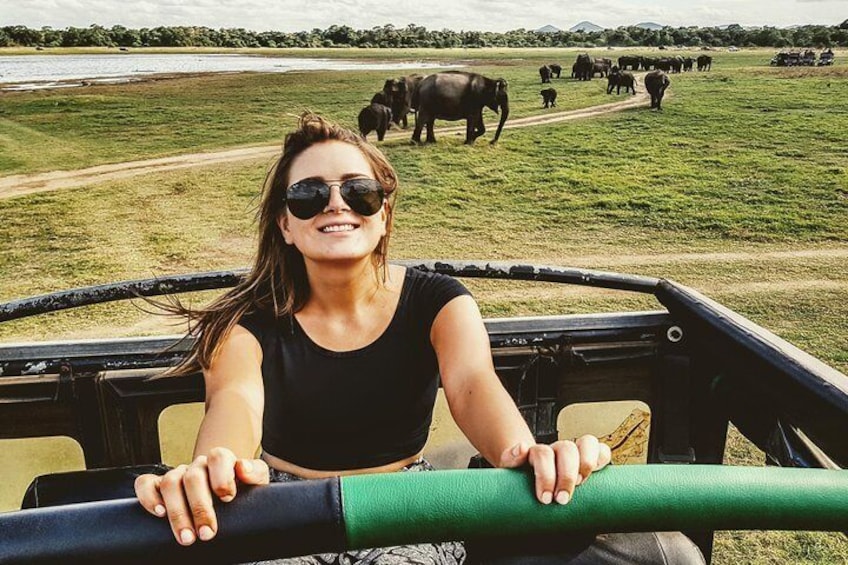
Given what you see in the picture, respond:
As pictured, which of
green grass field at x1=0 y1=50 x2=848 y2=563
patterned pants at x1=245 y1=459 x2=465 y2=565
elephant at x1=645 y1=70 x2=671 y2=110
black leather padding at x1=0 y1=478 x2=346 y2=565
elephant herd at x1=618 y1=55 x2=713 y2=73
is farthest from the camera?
elephant herd at x1=618 y1=55 x2=713 y2=73

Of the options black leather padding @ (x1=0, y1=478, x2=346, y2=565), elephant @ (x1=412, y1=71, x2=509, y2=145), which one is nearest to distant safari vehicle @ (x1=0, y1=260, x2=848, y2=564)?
black leather padding @ (x1=0, y1=478, x2=346, y2=565)

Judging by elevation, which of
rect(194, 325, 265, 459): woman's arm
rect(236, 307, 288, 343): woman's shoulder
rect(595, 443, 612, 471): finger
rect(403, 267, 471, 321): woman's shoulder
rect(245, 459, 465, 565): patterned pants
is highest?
rect(595, 443, 612, 471): finger

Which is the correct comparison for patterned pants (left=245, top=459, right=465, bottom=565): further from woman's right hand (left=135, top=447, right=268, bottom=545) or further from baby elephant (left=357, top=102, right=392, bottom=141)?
baby elephant (left=357, top=102, right=392, bottom=141)

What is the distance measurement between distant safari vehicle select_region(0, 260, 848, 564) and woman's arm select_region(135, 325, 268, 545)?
0.02 m

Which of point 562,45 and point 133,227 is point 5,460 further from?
point 562,45

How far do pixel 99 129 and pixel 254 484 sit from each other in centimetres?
2027

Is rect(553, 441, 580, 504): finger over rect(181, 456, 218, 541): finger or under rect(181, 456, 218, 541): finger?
over

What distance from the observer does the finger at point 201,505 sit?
37.1 inches

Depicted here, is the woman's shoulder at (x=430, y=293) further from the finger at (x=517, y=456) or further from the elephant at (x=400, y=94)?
the elephant at (x=400, y=94)

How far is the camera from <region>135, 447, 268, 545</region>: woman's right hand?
0.94m

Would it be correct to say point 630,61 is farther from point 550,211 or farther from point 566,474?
point 566,474

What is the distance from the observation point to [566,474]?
972 millimetres

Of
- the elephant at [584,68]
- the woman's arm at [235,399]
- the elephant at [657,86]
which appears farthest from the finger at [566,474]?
the elephant at [584,68]

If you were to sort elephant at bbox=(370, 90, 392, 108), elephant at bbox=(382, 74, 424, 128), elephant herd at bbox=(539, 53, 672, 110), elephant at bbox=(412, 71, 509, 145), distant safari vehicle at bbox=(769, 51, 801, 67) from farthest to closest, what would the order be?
distant safari vehicle at bbox=(769, 51, 801, 67)
elephant herd at bbox=(539, 53, 672, 110)
elephant at bbox=(370, 90, 392, 108)
elephant at bbox=(382, 74, 424, 128)
elephant at bbox=(412, 71, 509, 145)
